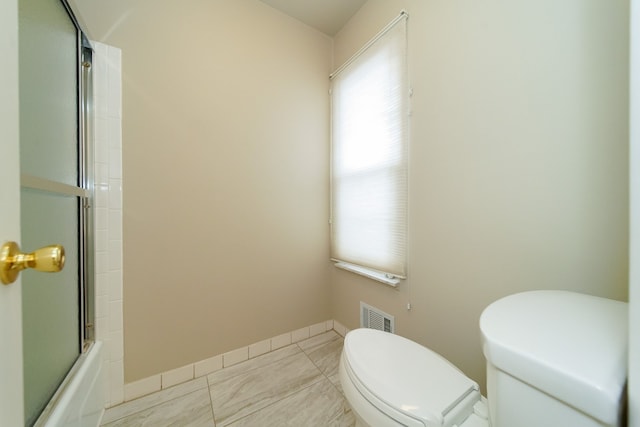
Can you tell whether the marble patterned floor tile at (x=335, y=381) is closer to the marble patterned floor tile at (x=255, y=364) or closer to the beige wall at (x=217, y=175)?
the marble patterned floor tile at (x=255, y=364)

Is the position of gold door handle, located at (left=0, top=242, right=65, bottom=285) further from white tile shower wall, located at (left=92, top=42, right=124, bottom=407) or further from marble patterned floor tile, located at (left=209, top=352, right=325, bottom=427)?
marble patterned floor tile, located at (left=209, top=352, right=325, bottom=427)

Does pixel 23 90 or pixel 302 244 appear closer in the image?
pixel 23 90

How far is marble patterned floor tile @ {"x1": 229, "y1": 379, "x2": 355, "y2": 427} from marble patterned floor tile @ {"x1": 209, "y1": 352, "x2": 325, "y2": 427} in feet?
0.12

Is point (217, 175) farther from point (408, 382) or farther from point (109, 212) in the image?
point (408, 382)

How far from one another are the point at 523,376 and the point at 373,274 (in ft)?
3.47

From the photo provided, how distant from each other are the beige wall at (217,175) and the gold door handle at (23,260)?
3.39 feet

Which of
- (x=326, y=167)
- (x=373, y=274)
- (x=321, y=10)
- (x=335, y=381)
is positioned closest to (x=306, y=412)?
(x=335, y=381)

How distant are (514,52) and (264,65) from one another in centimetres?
138

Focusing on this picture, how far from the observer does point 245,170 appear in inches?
60.3

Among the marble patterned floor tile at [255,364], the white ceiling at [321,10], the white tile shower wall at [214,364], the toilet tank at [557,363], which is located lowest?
the marble patterned floor tile at [255,364]

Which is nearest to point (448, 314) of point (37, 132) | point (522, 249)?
point (522, 249)

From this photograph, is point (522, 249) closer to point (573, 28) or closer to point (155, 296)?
point (573, 28)

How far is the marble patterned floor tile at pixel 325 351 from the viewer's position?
57.8 inches

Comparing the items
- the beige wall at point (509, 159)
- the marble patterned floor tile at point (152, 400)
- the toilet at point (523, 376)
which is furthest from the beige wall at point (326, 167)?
the toilet at point (523, 376)
